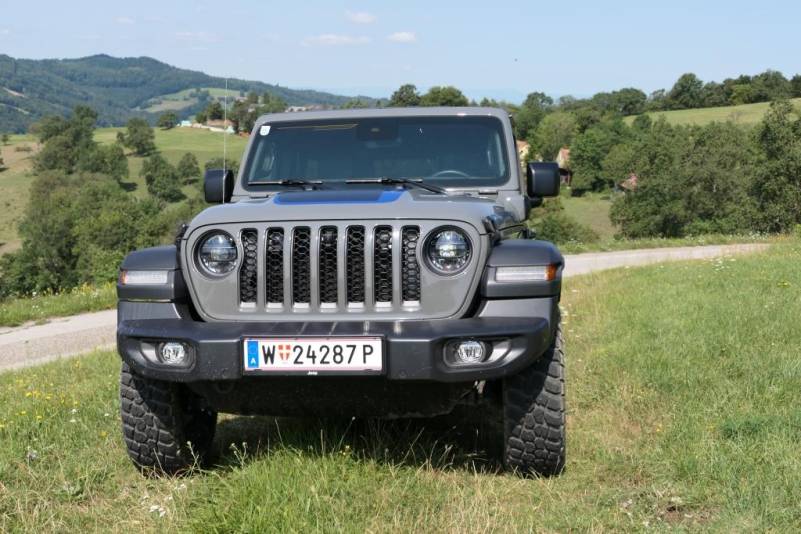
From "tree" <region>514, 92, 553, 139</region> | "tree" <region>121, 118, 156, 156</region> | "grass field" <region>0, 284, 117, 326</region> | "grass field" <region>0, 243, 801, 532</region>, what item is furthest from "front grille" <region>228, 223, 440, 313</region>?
"tree" <region>121, 118, 156, 156</region>

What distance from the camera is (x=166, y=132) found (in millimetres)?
110500

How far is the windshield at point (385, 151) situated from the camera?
511 cm

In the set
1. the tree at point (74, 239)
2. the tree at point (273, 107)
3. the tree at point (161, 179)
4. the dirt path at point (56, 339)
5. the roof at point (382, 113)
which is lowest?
the tree at point (74, 239)

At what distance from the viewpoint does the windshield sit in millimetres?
5113

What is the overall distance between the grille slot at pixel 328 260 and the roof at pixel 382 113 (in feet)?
6.05

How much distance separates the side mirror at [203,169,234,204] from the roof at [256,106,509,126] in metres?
0.45

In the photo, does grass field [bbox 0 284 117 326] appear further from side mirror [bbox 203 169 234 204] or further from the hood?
the hood

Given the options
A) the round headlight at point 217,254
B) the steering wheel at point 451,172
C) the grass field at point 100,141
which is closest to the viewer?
the round headlight at point 217,254

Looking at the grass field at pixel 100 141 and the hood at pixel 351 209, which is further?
the grass field at pixel 100 141

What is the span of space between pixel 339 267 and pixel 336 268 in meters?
0.04

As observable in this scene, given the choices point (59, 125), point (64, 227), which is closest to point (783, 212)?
point (64, 227)

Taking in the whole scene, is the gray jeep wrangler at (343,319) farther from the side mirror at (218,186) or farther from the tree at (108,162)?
the tree at (108,162)

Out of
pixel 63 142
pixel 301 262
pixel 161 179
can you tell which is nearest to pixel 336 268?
pixel 301 262

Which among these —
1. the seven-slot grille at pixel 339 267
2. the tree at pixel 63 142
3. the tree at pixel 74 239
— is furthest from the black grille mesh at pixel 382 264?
the tree at pixel 63 142
